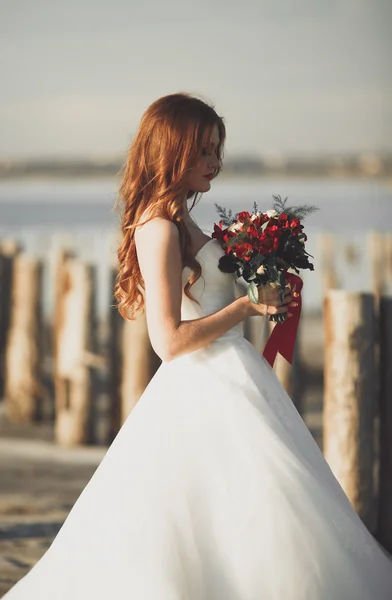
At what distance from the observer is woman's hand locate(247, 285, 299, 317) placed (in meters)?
3.73

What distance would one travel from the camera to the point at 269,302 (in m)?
3.74

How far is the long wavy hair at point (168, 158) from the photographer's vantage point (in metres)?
3.71

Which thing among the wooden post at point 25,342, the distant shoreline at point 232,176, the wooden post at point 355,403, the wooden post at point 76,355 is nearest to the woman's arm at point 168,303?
the wooden post at point 355,403

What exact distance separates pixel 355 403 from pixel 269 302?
69.8 inches

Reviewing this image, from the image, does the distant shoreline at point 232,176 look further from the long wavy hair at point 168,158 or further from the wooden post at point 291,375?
the long wavy hair at point 168,158

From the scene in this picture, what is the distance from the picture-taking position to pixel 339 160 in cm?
4959

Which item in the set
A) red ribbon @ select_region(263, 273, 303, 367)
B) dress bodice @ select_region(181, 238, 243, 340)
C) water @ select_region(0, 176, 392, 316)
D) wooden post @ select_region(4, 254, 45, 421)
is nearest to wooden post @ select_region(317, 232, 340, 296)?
water @ select_region(0, 176, 392, 316)

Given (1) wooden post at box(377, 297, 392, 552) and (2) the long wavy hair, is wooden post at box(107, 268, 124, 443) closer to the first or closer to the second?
(1) wooden post at box(377, 297, 392, 552)

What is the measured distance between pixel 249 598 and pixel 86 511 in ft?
1.96

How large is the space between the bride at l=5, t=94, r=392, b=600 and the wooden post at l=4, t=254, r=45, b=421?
4.83 m

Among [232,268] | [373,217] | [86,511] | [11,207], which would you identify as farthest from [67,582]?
[11,207]

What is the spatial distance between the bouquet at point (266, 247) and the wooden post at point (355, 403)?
5.29ft

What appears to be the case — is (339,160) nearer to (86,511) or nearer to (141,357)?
(141,357)

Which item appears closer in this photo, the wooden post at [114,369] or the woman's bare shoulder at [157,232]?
the woman's bare shoulder at [157,232]
